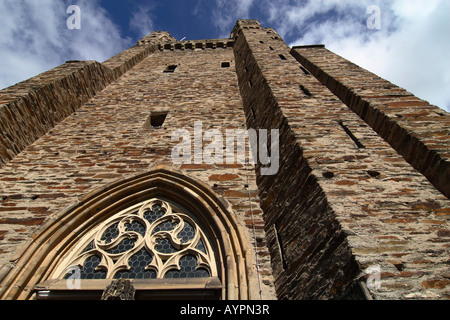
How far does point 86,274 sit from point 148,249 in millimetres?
847

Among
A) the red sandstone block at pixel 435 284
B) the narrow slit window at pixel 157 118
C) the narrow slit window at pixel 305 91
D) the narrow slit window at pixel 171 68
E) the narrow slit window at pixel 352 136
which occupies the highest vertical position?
the narrow slit window at pixel 171 68

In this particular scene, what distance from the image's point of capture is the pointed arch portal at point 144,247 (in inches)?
129

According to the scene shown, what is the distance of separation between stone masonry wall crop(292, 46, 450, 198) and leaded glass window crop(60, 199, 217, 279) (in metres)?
2.88

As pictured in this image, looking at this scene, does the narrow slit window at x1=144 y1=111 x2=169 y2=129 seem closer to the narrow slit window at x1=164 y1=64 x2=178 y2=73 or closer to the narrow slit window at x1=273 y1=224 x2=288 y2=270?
the narrow slit window at x1=164 y1=64 x2=178 y2=73

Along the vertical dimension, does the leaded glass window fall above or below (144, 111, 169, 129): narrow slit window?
below

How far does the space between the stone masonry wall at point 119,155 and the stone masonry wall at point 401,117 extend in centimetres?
212

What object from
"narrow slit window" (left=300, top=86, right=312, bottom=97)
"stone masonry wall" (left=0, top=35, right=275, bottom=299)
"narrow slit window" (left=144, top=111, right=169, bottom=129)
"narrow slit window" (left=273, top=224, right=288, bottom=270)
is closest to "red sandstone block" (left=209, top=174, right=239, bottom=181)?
Answer: "stone masonry wall" (left=0, top=35, right=275, bottom=299)

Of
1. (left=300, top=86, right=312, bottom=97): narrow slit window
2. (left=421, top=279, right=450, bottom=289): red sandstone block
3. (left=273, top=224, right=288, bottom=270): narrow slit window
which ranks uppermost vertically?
(left=300, top=86, right=312, bottom=97): narrow slit window

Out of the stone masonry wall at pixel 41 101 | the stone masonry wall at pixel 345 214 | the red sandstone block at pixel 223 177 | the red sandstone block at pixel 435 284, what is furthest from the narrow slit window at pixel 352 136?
the stone masonry wall at pixel 41 101

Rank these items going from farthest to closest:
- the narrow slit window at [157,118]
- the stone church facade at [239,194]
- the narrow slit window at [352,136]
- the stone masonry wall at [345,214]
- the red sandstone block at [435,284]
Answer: the narrow slit window at [157,118]
the narrow slit window at [352,136]
the stone church facade at [239,194]
the stone masonry wall at [345,214]
the red sandstone block at [435,284]

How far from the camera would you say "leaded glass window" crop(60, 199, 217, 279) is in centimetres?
360

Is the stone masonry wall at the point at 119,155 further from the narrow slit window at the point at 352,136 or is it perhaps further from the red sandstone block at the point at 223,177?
the narrow slit window at the point at 352,136

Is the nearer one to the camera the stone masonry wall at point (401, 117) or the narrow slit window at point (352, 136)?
the stone masonry wall at point (401, 117)

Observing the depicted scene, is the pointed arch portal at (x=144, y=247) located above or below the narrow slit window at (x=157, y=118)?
below
